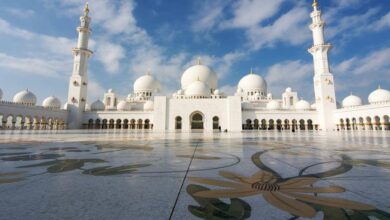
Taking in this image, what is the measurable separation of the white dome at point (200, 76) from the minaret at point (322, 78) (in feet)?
54.7

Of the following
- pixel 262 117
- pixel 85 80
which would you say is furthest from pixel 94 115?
pixel 262 117

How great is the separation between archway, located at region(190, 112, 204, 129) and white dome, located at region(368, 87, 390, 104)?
2430cm

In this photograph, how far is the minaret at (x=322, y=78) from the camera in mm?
29156

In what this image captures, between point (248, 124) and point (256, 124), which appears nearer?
point (248, 124)

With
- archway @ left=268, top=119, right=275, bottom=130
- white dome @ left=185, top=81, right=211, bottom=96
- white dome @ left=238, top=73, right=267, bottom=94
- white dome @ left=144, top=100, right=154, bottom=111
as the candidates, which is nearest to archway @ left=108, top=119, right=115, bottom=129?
A: white dome @ left=144, top=100, right=154, bottom=111

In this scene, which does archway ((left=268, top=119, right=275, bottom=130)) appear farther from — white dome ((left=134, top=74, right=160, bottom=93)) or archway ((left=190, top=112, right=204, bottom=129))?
white dome ((left=134, top=74, right=160, bottom=93))

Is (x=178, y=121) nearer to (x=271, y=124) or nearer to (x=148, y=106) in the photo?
(x=148, y=106)

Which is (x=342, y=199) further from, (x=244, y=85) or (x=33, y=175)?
(x=244, y=85)

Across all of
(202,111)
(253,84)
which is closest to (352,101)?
(253,84)

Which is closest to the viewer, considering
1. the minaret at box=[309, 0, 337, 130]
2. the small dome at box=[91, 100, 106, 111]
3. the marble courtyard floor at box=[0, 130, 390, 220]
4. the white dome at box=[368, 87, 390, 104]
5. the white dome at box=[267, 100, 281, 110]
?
the marble courtyard floor at box=[0, 130, 390, 220]

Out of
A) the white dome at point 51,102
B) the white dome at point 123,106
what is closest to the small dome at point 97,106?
the white dome at point 123,106

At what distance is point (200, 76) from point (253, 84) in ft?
35.1

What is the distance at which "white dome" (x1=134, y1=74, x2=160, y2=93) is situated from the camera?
41125 mm

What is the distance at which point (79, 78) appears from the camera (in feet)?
102
